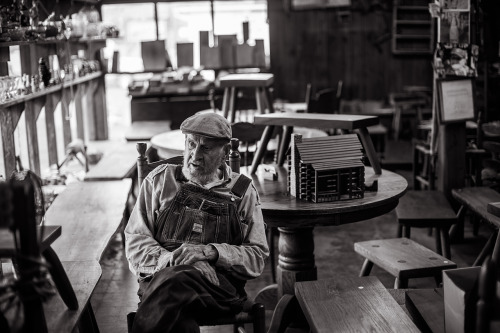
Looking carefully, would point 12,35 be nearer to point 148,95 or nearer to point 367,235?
point 367,235

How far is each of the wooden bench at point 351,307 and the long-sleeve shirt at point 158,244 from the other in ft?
0.98

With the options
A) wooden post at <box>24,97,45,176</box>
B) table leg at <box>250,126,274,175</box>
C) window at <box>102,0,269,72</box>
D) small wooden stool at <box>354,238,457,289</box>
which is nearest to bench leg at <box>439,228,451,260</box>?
small wooden stool at <box>354,238,457,289</box>

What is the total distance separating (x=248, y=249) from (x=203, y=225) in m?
0.22

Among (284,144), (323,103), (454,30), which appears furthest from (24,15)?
(323,103)

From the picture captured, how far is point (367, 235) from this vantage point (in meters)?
6.11

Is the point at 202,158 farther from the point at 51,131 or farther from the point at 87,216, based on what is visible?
the point at 51,131

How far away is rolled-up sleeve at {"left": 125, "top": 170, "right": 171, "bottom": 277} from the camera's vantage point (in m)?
2.98

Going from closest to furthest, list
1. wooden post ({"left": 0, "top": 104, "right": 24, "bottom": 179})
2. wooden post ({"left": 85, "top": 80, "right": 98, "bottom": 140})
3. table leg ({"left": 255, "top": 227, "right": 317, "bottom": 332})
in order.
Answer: table leg ({"left": 255, "top": 227, "right": 317, "bottom": 332}), wooden post ({"left": 0, "top": 104, "right": 24, "bottom": 179}), wooden post ({"left": 85, "top": 80, "right": 98, "bottom": 140})

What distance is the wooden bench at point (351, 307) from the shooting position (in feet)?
9.21

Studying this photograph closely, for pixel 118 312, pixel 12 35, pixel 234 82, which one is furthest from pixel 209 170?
pixel 234 82

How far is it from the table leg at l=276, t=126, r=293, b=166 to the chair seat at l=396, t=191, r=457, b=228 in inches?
34.8

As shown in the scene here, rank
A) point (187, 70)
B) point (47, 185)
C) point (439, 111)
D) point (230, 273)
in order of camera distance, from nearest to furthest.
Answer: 1. point (230, 273)
2. point (439, 111)
3. point (47, 185)
4. point (187, 70)

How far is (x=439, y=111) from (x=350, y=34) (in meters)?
4.54

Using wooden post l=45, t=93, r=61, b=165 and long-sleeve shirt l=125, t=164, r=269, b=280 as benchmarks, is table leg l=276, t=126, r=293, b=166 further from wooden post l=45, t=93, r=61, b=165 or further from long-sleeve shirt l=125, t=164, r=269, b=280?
wooden post l=45, t=93, r=61, b=165
